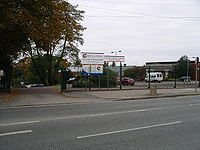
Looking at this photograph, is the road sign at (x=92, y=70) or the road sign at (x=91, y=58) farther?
the road sign at (x=92, y=70)

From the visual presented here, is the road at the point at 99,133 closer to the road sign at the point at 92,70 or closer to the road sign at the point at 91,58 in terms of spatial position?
the road sign at the point at 91,58

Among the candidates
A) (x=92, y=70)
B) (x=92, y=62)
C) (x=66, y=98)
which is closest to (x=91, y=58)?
(x=92, y=62)

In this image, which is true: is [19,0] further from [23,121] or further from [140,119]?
[140,119]

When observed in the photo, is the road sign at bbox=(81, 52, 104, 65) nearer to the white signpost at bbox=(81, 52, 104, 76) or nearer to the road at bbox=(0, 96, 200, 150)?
the white signpost at bbox=(81, 52, 104, 76)

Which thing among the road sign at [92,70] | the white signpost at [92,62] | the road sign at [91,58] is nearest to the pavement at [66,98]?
the road sign at [92,70]

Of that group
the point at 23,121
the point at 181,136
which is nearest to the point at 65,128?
the point at 23,121

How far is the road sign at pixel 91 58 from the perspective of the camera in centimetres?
2125

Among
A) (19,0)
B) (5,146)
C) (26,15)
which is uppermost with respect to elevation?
(19,0)

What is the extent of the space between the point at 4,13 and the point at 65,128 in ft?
35.8

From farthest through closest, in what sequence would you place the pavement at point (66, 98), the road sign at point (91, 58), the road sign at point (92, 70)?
1. the road sign at point (92, 70)
2. the road sign at point (91, 58)
3. the pavement at point (66, 98)

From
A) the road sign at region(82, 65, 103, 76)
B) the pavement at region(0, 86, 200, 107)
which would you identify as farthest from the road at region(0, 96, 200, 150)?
the road sign at region(82, 65, 103, 76)

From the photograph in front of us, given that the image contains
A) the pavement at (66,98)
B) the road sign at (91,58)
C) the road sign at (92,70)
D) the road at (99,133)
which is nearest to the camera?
the road at (99,133)

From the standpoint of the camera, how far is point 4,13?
48.3 feet

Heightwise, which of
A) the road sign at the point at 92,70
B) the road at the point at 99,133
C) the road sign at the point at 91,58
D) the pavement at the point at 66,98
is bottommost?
the road at the point at 99,133
